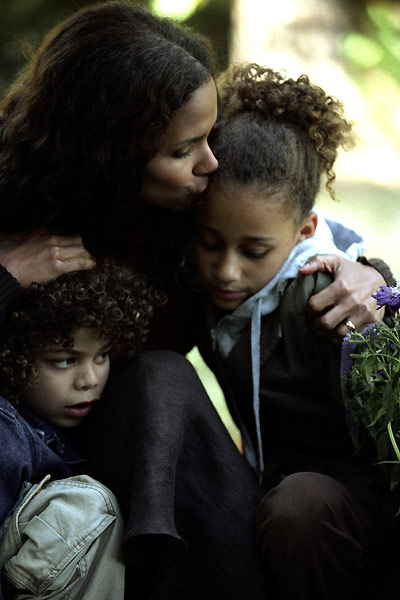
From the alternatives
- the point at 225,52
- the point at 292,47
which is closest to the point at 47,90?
the point at 292,47

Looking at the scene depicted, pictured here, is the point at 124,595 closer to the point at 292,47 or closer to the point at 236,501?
the point at 236,501

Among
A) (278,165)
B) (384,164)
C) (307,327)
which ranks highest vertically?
(278,165)

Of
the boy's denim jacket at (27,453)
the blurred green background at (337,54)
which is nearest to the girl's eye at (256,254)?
the boy's denim jacket at (27,453)

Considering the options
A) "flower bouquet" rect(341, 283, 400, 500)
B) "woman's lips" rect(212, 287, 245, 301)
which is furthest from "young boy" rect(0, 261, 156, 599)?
"flower bouquet" rect(341, 283, 400, 500)

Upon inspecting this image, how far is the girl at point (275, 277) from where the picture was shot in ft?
6.62

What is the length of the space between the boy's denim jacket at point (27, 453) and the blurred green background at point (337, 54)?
60.1 inches

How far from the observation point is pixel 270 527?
5.79 feet

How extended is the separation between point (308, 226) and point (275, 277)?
0.61 ft

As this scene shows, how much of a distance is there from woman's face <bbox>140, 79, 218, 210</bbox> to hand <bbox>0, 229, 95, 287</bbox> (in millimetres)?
233

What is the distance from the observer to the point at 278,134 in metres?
2.05

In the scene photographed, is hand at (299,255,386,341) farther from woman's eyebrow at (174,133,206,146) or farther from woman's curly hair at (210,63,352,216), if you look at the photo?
woman's eyebrow at (174,133,206,146)

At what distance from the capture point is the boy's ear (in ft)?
7.06

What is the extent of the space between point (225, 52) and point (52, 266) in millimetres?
2427

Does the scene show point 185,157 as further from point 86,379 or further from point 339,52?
point 339,52
